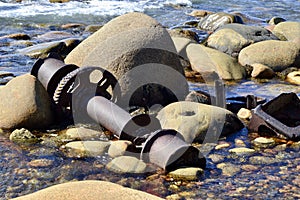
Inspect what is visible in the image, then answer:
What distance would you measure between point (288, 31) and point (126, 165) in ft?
28.0

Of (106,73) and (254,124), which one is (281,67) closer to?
(254,124)

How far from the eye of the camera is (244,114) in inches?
273

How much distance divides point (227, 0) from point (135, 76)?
15.5 metres

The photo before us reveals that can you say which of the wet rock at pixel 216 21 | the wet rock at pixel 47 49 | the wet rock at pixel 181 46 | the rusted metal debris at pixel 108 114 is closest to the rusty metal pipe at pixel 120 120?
the rusted metal debris at pixel 108 114

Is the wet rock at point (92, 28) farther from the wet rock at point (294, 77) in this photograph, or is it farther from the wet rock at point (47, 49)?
the wet rock at point (294, 77)

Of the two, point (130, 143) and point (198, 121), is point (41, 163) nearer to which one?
point (130, 143)

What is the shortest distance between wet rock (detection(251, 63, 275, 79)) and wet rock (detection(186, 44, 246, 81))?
20 cm

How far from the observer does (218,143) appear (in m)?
6.04

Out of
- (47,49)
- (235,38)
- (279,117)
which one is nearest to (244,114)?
(279,117)

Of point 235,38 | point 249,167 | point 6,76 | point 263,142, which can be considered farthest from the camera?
point 235,38

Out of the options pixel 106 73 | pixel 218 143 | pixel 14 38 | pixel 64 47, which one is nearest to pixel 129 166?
pixel 218 143

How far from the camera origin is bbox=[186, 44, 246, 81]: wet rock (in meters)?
9.41

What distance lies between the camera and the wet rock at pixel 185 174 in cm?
503

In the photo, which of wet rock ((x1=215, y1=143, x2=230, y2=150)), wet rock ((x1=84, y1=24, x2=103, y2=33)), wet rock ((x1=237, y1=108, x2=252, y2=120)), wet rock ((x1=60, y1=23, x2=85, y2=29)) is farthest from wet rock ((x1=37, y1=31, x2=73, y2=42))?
wet rock ((x1=215, y1=143, x2=230, y2=150))
